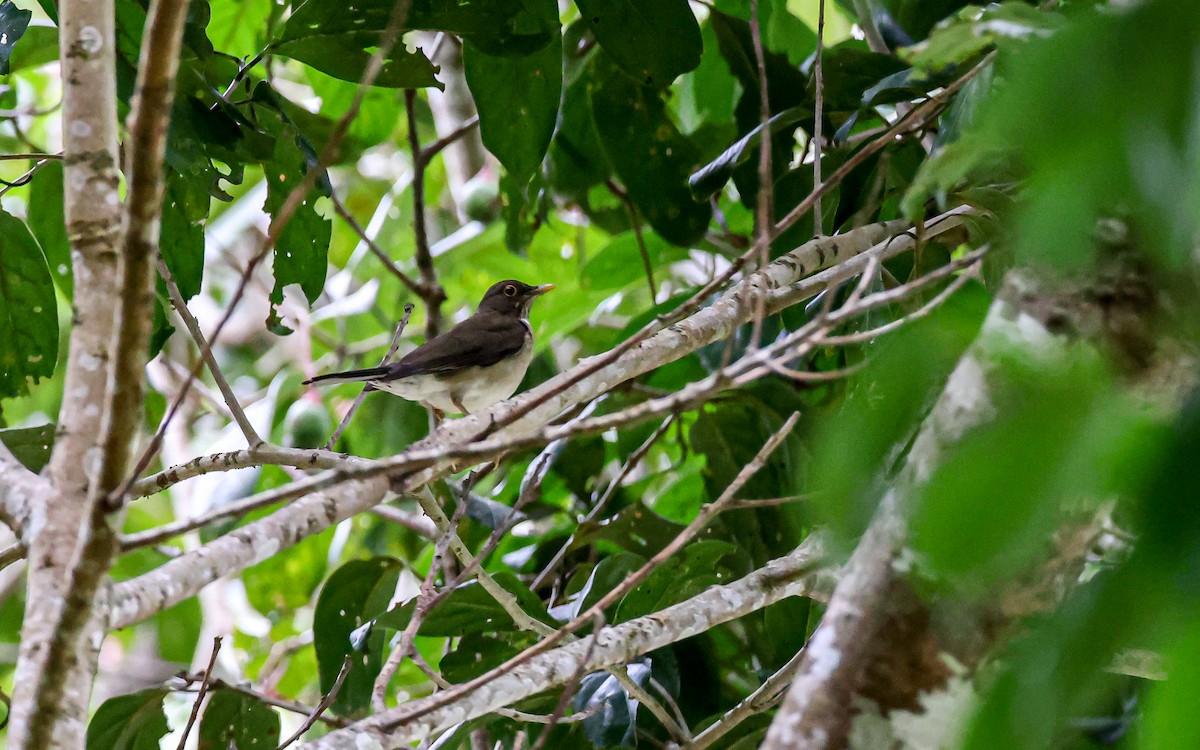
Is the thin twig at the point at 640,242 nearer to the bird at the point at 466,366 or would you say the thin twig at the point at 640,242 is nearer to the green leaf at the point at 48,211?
the bird at the point at 466,366

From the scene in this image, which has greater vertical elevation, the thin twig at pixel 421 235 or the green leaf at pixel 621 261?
the thin twig at pixel 421 235

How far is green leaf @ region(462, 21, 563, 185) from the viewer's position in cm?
346

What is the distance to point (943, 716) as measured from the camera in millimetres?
1137

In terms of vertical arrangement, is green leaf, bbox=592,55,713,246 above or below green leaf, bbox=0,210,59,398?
below

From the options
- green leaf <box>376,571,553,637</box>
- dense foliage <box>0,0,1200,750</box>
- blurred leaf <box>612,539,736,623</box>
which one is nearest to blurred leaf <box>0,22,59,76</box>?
dense foliage <box>0,0,1200,750</box>

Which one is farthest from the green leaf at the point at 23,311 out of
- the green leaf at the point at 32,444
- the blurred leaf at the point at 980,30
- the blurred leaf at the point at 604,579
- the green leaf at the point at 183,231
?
the blurred leaf at the point at 980,30

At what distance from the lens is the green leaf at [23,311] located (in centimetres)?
320

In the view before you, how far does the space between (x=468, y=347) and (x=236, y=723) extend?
2440 mm

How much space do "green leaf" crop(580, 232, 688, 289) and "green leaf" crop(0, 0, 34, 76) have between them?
8.30 ft

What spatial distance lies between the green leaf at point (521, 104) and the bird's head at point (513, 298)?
2.44 meters

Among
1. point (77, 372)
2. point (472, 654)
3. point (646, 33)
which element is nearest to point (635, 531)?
point (472, 654)

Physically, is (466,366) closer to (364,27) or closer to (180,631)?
(180,631)

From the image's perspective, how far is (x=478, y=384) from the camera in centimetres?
541

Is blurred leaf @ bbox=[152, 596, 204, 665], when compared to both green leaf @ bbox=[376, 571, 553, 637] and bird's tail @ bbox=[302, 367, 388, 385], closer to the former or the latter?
bird's tail @ bbox=[302, 367, 388, 385]
